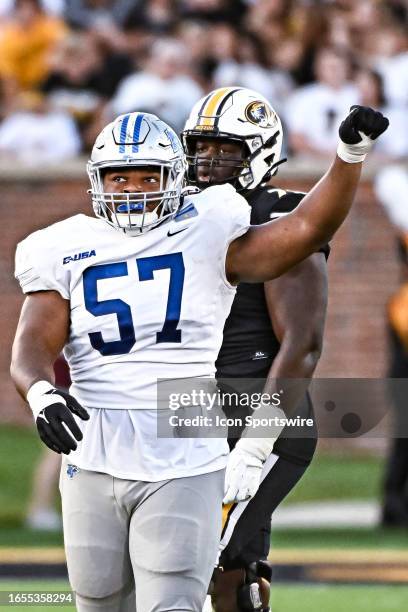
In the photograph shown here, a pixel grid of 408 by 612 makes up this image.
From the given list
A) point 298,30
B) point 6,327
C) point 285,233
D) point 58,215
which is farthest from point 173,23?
point 285,233

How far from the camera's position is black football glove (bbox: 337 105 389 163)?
3473 millimetres

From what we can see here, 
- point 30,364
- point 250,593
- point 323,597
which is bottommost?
point 323,597

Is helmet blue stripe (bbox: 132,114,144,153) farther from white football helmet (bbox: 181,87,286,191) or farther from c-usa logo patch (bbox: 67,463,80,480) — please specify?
c-usa logo patch (bbox: 67,463,80,480)

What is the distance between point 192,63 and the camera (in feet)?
34.9

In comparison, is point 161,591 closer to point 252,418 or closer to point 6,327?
point 252,418

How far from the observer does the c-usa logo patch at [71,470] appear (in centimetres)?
377

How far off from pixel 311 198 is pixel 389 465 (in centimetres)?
559

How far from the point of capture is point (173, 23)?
36.8ft

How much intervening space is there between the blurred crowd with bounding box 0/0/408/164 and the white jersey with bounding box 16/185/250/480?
6481mm

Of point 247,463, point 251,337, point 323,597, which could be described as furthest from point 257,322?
point 323,597

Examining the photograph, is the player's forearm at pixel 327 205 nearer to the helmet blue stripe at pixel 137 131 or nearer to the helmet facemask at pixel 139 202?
the helmet facemask at pixel 139 202

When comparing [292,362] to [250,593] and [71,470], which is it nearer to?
[250,593]

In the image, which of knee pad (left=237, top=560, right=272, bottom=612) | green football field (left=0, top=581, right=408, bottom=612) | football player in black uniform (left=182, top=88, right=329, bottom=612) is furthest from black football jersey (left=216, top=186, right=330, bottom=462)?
green football field (left=0, top=581, right=408, bottom=612)

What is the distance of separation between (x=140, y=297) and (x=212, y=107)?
4.10 ft
